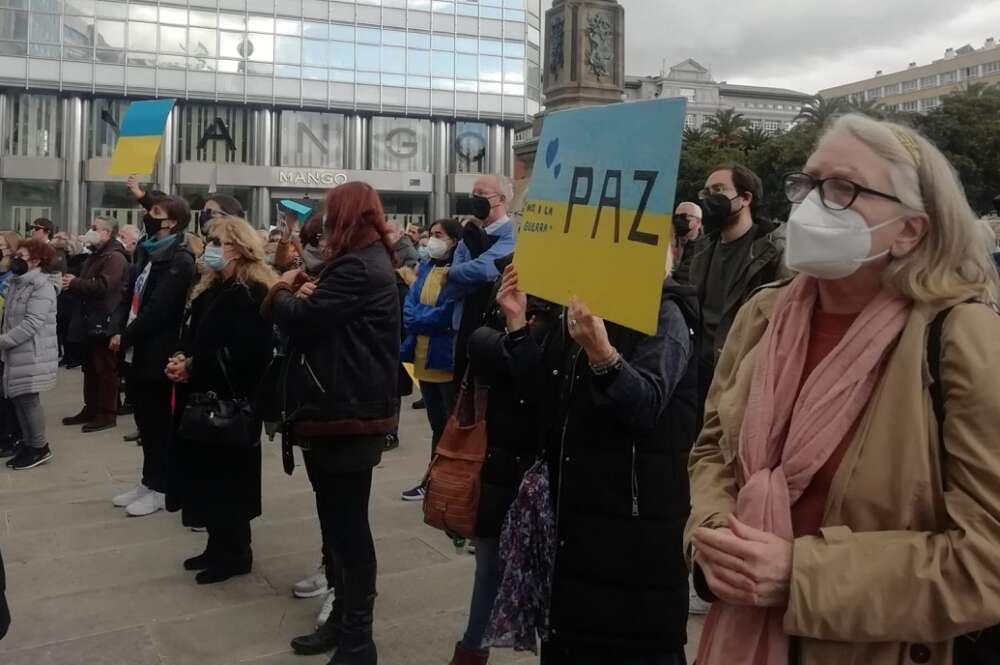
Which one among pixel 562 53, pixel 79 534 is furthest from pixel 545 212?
pixel 562 53

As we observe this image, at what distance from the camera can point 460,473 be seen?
316cm

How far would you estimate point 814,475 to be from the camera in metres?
1.66

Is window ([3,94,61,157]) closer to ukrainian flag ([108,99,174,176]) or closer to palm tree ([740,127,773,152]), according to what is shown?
palm tree ([740,127,773,152])

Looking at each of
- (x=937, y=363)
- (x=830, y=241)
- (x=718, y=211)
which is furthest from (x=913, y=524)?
(x=718, y=211)

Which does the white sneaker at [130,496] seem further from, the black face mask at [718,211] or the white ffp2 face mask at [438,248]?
the black face mask at [718,211]

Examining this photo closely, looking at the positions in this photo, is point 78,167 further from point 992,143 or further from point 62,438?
point 992,143

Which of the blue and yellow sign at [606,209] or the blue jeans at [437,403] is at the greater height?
the blue and yellow sign at [606,209]

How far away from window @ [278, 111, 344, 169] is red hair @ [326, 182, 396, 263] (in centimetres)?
4092

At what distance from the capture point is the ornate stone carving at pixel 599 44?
13.3 m

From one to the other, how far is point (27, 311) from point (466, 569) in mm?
4440

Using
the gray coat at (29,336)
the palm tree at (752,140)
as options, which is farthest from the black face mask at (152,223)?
the palm tree at (752,140)

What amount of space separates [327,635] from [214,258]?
194 centimetres

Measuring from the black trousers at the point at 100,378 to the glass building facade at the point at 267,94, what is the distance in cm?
3201

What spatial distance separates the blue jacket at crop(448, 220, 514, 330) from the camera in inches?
192
